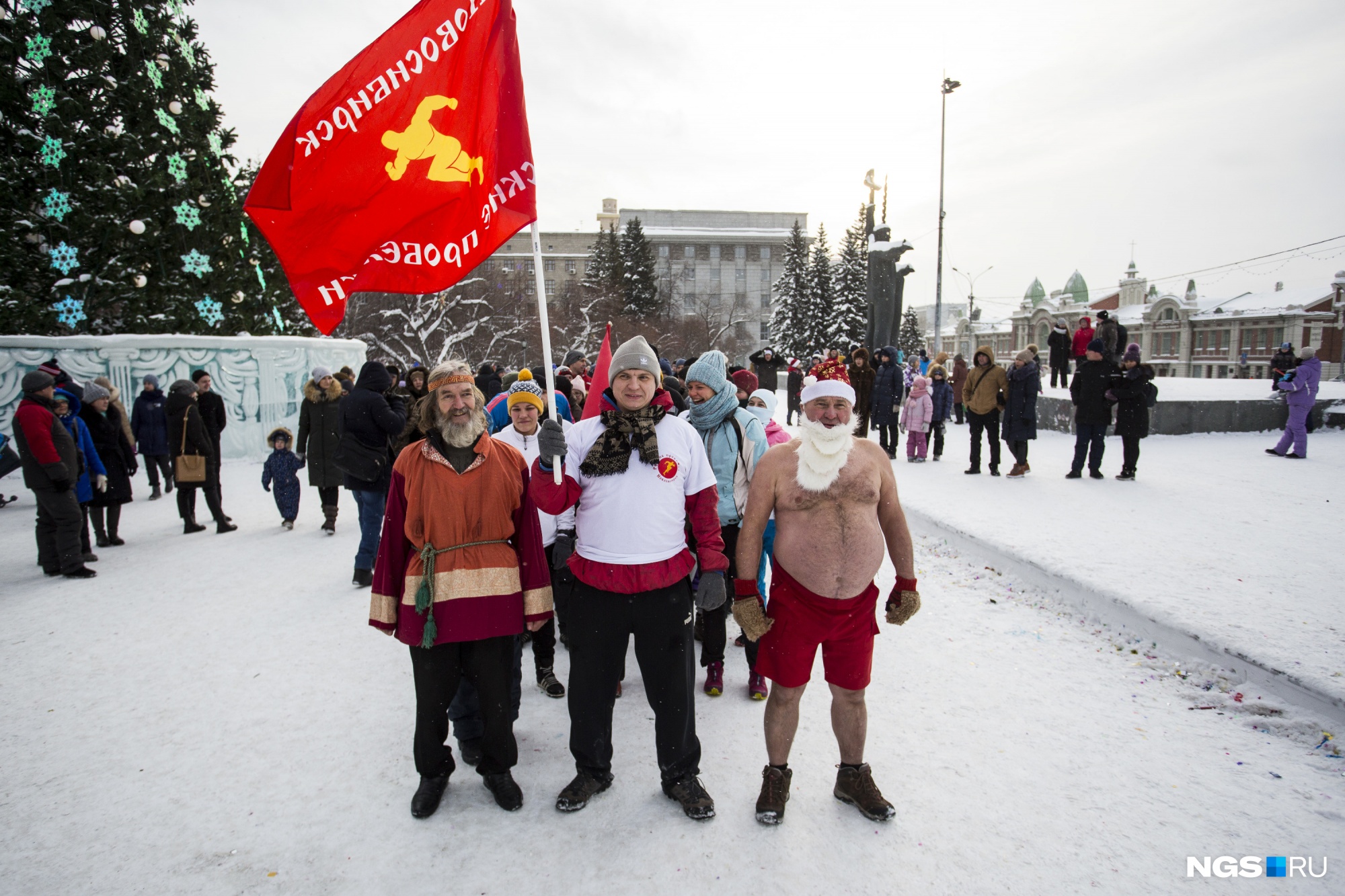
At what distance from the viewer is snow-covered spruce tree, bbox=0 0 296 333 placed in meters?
13.0

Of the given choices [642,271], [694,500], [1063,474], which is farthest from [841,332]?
[694,500]

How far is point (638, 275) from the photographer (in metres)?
51.0

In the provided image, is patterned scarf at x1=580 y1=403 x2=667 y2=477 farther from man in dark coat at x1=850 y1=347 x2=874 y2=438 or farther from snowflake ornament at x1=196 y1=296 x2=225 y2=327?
snowflake ornament at x1=196 y1=296 x2=225 y2=327

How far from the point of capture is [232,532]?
27.4ft

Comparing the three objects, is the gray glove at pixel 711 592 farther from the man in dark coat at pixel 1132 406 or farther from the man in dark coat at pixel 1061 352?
the man in dark coat at pixel 1061 352

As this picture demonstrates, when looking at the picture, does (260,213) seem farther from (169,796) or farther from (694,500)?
(169,796)

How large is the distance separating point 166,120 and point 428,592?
1684 cm

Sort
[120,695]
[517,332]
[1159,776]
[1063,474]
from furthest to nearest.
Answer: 1. [517,332]
2. [1063,474]
3. [120,695]
4. [1159,776]

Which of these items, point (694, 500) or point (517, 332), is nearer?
point (694, 500)

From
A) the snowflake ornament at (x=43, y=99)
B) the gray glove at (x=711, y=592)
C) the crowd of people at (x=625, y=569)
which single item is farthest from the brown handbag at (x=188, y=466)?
the snowflake ornament at (x=43, y=99)

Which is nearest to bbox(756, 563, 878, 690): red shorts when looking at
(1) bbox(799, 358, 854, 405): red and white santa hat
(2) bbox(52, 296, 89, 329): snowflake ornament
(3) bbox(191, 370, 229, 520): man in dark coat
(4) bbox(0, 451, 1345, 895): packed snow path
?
(4) bbox(0, 451, 1345, 895): packed snow path

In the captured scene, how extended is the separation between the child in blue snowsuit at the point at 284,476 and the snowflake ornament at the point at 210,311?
8.74m

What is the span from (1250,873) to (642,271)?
51336 millimetres

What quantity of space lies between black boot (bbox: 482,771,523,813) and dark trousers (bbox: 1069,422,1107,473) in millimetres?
9006
